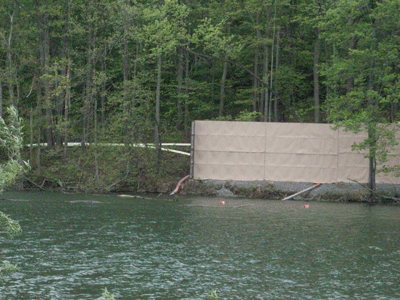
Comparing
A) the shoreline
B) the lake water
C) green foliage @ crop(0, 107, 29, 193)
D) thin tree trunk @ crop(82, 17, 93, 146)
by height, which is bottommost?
the lake water

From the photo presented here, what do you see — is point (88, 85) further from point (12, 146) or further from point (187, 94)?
point (12, 146)

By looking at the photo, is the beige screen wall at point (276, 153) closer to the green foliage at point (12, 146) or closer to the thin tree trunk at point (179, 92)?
the thin tree trunk at point (179, 92)

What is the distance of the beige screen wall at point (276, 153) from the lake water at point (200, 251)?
5342 millimetres

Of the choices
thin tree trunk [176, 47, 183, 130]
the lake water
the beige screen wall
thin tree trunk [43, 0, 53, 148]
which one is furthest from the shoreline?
thin tree trunk [43, 0, 53, 148]

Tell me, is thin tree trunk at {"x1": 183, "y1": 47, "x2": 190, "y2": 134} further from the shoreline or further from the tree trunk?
the tree trunk

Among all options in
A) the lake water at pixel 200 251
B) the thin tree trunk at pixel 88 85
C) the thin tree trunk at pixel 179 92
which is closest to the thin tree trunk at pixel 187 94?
the thin tree trunk at pixel 179 92

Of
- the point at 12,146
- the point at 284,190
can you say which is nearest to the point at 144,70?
the point at 284,190

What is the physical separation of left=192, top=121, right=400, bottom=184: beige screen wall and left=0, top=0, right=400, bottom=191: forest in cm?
182

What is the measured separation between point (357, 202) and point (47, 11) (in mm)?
24946

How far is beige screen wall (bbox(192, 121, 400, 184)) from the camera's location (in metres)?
34.7

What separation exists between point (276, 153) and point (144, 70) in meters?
11.6

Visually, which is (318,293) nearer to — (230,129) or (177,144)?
(230,129)

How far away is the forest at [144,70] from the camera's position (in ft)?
106

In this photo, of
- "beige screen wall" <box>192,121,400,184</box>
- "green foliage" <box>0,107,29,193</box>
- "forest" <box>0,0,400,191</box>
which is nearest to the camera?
"green foliage" <box>0,107,29,193</box>
